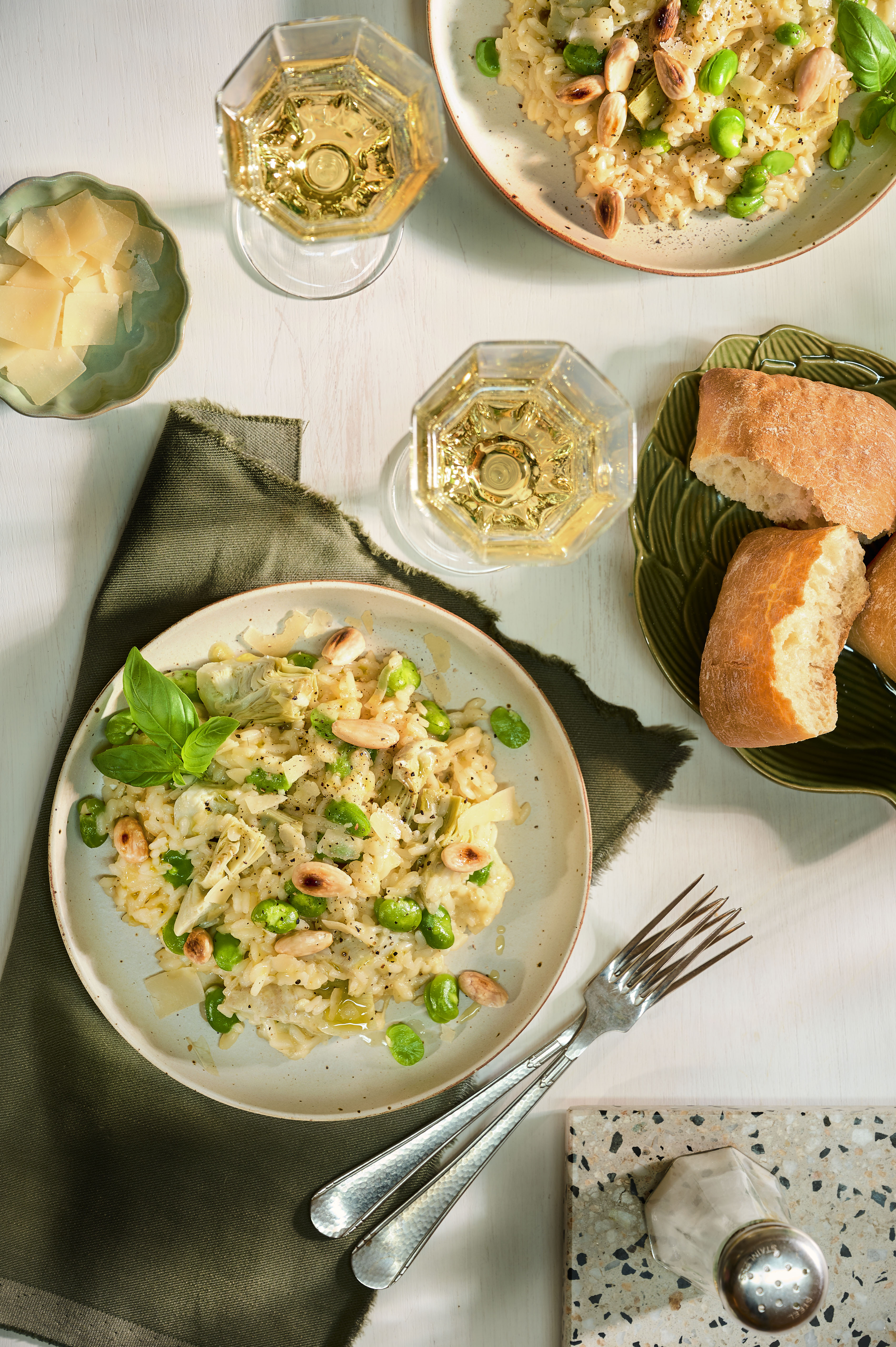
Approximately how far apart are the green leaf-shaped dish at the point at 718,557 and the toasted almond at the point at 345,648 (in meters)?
0.55

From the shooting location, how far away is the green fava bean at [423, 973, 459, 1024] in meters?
1.69

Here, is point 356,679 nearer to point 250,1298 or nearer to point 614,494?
point 614,494

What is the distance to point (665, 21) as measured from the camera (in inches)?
61.0

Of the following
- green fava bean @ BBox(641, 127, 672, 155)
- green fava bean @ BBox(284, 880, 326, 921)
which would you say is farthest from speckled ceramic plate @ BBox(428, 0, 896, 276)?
green fava bean @ BBox(284, 880, 326, 921)

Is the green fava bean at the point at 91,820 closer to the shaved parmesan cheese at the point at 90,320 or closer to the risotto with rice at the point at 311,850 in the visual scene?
the risotto with rice at the point at 311,850

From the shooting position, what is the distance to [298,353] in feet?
5.80

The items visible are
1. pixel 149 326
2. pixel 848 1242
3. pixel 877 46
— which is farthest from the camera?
pixel 848 1242

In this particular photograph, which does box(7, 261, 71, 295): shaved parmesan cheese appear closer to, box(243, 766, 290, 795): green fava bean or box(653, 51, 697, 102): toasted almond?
box(243, 766, 290, 795): green fava bean

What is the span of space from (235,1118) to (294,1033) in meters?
0.26

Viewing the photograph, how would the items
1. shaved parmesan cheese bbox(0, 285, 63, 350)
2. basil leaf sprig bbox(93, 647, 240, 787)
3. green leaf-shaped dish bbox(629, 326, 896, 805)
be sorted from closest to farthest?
basil leaf sprig bbox(93, 647, 240, 787) → shaved parmesan cheese bbox(0, 285, 63, 350) → green leaf-shaped dish bbox(629, 326, 896, 805)

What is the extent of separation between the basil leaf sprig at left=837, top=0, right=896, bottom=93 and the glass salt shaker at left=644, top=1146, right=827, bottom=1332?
2072 millimetres

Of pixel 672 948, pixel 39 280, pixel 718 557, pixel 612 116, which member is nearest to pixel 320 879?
A: pixel 672 948

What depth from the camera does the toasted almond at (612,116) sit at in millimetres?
1585

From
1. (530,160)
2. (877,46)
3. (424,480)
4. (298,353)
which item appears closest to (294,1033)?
(424,480)
